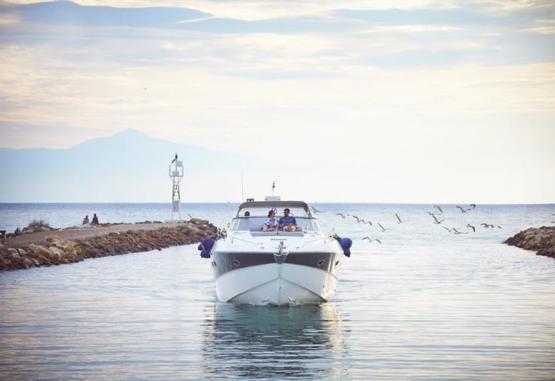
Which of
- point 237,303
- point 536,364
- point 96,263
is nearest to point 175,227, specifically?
point 96,263

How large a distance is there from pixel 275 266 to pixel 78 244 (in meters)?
28.1

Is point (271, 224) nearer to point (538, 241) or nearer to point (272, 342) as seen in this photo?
point (272, 342)

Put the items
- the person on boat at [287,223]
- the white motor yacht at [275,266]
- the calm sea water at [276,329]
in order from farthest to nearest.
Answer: the person on boat at [287,223]
the white motor yacht at [275,266]
the calm sea water at [276,329]

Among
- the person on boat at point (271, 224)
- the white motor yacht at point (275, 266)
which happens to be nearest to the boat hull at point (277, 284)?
the white motor yacht at point (275, 266)

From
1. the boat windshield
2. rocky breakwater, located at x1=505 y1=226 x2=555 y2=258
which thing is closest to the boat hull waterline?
the boat windshield

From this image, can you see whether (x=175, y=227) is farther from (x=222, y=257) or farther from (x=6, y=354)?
(x=6, y=354)

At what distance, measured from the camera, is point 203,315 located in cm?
2880

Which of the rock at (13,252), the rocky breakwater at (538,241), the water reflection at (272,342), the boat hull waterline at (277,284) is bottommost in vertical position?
the water reflection at (272,342)

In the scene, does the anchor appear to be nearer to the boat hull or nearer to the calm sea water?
the boat hull

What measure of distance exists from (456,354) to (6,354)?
30.8ft

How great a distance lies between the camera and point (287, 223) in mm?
31984

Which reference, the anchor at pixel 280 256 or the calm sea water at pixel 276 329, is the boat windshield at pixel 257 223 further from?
the anchor at pixel 280 256

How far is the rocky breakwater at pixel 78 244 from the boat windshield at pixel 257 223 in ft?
6.84

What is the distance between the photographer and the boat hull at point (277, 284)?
93.5 feet
